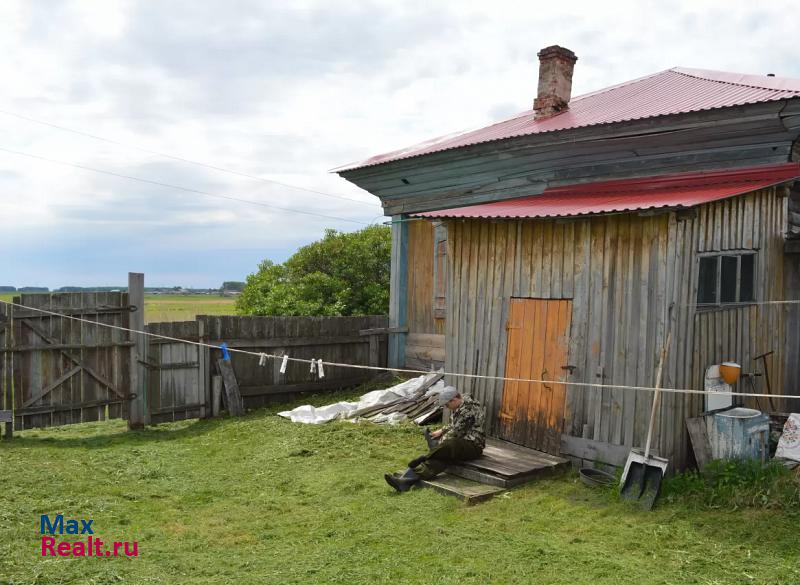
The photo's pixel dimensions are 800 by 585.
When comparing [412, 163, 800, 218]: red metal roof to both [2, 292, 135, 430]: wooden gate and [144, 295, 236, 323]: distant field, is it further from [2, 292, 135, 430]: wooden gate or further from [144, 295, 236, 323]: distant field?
[144, 295, 236, 323]: distant field

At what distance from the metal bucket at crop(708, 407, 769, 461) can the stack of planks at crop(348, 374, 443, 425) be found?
16.3ft

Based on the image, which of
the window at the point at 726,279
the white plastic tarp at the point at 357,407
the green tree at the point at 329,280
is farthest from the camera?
the green tree at the point at 329,280

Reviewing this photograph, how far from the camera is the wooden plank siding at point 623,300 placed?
765 centimetres

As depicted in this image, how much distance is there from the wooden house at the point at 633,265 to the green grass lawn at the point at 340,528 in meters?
1.28

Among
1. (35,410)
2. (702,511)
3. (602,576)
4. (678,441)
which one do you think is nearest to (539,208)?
(678,441)

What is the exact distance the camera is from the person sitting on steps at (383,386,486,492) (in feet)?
26.0

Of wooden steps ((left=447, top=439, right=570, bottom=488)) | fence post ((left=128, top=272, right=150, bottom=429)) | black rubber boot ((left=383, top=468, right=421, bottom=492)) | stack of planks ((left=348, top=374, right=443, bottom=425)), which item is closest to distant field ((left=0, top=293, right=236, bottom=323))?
fence post ((left=128, top=272, right=150, bottom=429))

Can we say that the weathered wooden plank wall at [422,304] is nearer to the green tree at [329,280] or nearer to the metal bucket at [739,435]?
the green tree at [329,280]

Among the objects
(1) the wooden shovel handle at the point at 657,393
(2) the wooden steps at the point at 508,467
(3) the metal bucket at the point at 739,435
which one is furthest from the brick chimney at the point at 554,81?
(3) the metal bucket at the point at 739,435

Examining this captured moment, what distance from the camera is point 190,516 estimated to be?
23.3ft

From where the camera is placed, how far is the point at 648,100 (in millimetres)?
11516

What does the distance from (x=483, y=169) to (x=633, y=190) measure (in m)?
4.61

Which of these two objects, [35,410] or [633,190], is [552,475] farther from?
[35,410]

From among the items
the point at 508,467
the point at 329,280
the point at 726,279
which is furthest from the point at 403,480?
the point at 329,280
